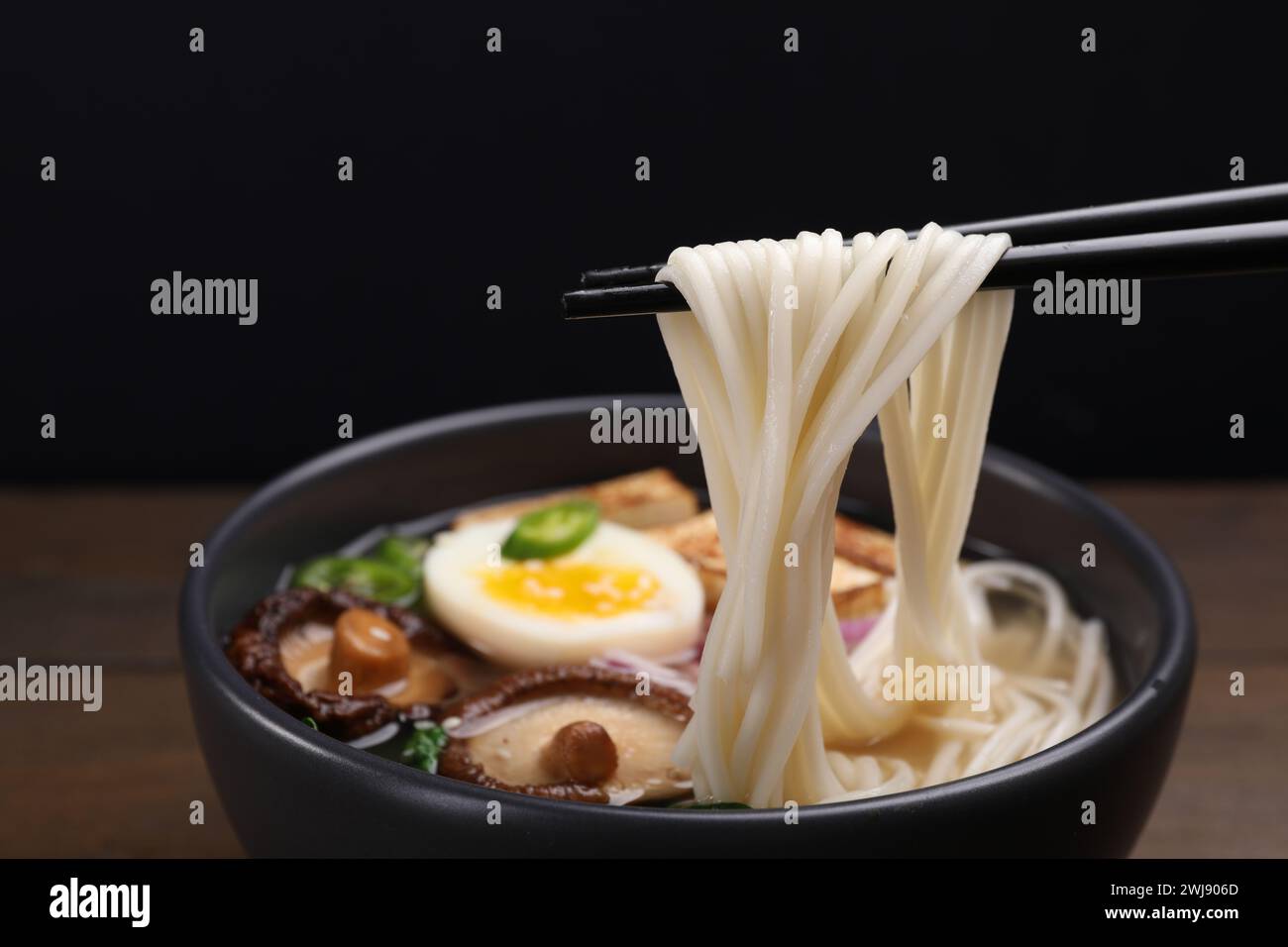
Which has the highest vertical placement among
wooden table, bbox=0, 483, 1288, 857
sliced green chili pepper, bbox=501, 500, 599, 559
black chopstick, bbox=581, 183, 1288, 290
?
black chopstick, bbox=581, 183, 1288, 290

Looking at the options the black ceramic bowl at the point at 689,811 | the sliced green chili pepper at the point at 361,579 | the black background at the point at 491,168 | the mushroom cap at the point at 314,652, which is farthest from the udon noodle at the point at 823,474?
the black background at the point at 491,168

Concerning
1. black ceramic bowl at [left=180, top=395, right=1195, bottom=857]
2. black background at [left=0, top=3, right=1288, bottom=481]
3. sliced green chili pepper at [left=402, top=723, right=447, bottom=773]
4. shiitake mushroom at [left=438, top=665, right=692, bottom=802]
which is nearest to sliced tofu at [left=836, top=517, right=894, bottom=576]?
black ceramic bowl at [left=180, top=395, right=1195, bottom=857]

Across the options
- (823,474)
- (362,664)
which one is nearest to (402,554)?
(362,664)

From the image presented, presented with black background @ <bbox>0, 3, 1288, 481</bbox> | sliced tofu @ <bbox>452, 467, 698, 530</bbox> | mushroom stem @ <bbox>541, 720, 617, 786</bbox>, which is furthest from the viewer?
black background @ <bbox>0, 3, 1288, 481</bbox>

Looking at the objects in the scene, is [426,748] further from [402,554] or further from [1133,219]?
[1133,219]

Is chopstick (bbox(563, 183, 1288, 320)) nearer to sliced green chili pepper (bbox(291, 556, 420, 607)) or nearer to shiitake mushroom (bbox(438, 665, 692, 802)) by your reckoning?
shiitake mushroom (bbox(438, 665, 692, 802))
